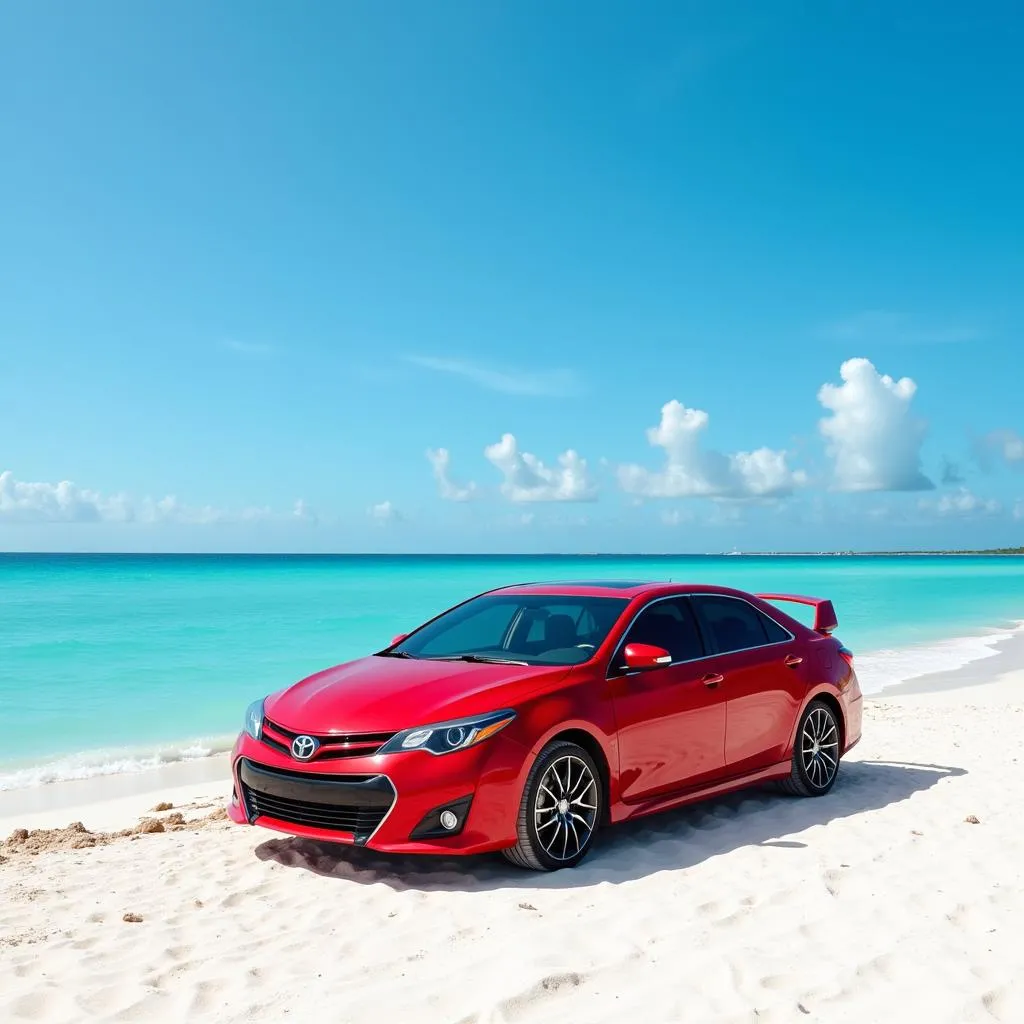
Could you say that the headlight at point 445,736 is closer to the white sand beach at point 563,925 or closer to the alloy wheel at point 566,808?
the alloy wheel at point 566,808

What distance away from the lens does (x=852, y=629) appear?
97.5 feet

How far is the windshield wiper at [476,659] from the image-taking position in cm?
605

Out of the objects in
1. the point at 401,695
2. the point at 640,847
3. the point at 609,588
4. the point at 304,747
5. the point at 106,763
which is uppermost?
the point at 609,588

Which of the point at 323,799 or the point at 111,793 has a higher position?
the point at 323,799

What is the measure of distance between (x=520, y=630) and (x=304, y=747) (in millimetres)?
1823

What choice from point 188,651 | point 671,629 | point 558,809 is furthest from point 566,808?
point 188,651

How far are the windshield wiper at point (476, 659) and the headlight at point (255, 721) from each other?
1.11 metres

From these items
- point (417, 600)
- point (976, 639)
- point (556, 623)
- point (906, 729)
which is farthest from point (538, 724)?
point (417, 600)

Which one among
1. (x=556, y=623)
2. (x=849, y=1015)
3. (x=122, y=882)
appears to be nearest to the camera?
(x=849, y=1015)

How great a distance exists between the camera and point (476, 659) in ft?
20.3

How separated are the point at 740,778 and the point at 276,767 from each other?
324 cm

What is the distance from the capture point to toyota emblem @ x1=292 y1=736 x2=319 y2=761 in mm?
5336

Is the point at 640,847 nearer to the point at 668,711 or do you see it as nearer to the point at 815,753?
the point at 668,711

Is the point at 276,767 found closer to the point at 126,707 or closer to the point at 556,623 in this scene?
the point at 556,623
